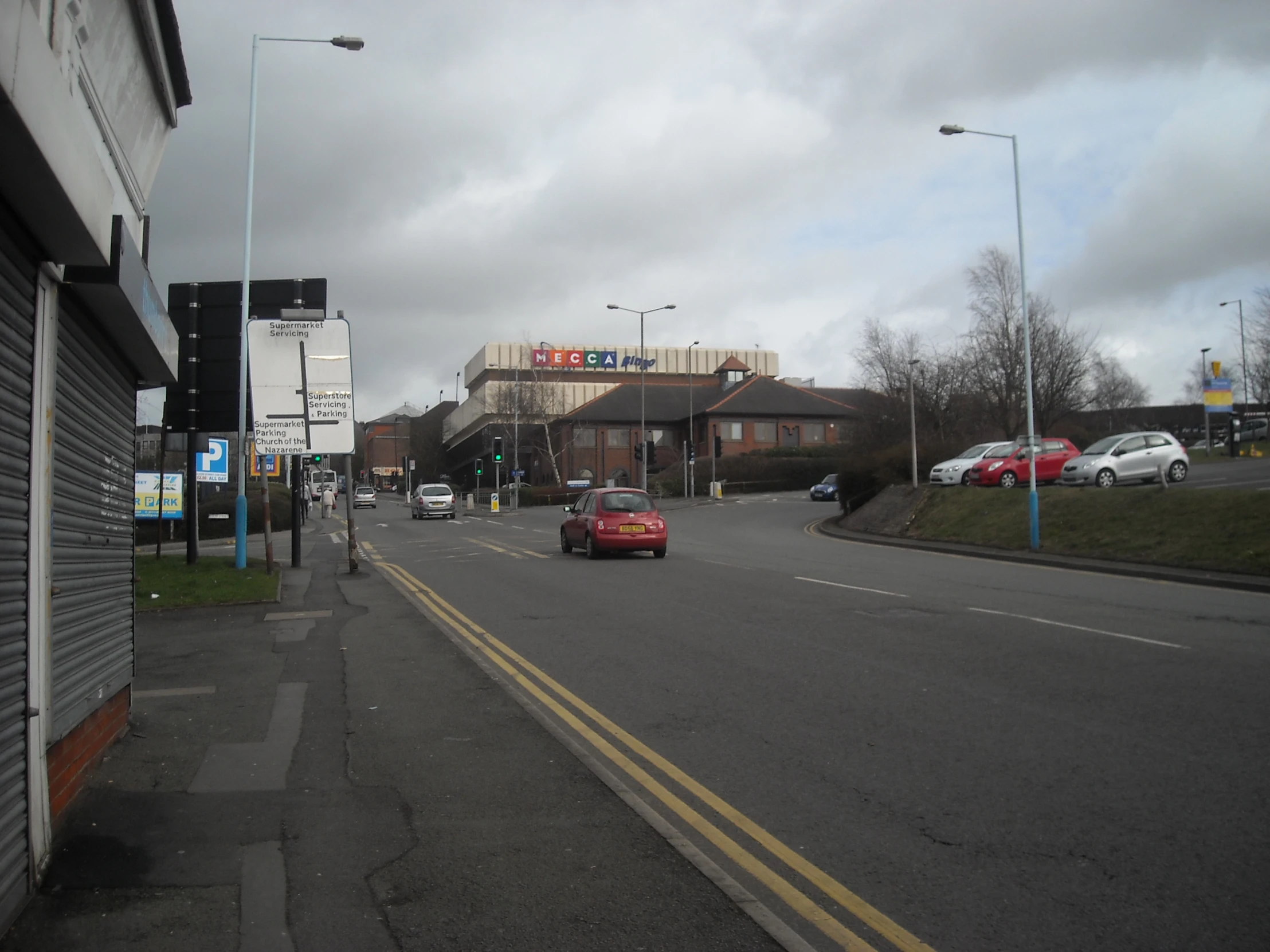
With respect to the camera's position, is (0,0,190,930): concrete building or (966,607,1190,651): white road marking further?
(966,607,1190,651): white road marking

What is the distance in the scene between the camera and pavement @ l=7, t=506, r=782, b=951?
3.75 meters

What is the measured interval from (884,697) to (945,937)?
3948 mm

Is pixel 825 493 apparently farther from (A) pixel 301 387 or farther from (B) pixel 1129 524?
(A) pixel 301 387

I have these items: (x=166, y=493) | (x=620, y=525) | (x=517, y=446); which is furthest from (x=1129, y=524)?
(x=517, y=446)

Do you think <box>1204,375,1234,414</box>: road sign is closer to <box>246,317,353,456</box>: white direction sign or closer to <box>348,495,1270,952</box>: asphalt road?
<box>348,495,1270,952</box>: asphalt road

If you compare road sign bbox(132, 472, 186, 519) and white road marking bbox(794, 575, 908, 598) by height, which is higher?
road sign bbox(132, 472, 186, 519)

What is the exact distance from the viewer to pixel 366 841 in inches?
→ 186

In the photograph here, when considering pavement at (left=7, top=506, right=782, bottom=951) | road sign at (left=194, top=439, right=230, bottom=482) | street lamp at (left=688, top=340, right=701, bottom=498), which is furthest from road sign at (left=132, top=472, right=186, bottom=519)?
street lamp at (left=688, top=340, right=701, bottom=498)

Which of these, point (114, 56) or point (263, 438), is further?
point (263, 438)

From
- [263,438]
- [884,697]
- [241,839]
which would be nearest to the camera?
[241,839]

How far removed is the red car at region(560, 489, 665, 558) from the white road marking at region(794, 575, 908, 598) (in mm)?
4844

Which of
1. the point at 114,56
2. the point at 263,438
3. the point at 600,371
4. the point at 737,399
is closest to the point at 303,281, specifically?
the point at 263,438

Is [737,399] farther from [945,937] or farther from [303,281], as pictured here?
[945,937]

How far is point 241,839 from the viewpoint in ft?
15.6
